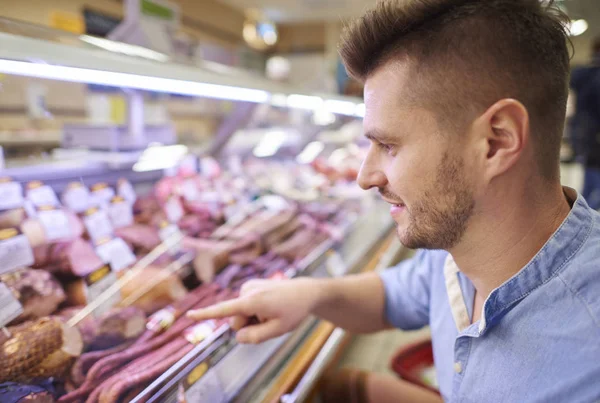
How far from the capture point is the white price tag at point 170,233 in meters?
2.07

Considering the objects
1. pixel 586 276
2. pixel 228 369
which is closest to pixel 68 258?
pixel 228 369

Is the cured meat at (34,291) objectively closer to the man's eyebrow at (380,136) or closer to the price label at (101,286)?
the price label at (101,286)

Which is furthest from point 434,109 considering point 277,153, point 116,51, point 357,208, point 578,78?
point 578,78

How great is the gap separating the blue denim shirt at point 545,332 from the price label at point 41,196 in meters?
1.62

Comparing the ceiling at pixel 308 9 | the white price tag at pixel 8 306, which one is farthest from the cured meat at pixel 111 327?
the ceiling at pixel 308 9

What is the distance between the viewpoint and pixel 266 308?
141cm

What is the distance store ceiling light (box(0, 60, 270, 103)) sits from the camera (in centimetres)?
120

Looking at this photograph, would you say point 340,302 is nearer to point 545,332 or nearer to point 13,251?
point 545,332

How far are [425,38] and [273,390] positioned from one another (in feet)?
3.91

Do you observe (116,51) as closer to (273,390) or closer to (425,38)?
(425,38)

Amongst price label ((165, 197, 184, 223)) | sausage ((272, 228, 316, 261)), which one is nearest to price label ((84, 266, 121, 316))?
price label ((165, 197, 184, 223))

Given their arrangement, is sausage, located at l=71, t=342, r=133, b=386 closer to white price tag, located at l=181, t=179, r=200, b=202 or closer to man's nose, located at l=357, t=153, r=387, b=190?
man's nose, located at l=357, t=153, r=387, b=190

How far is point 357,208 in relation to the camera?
11.2 feet

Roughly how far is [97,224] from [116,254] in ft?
0.56
